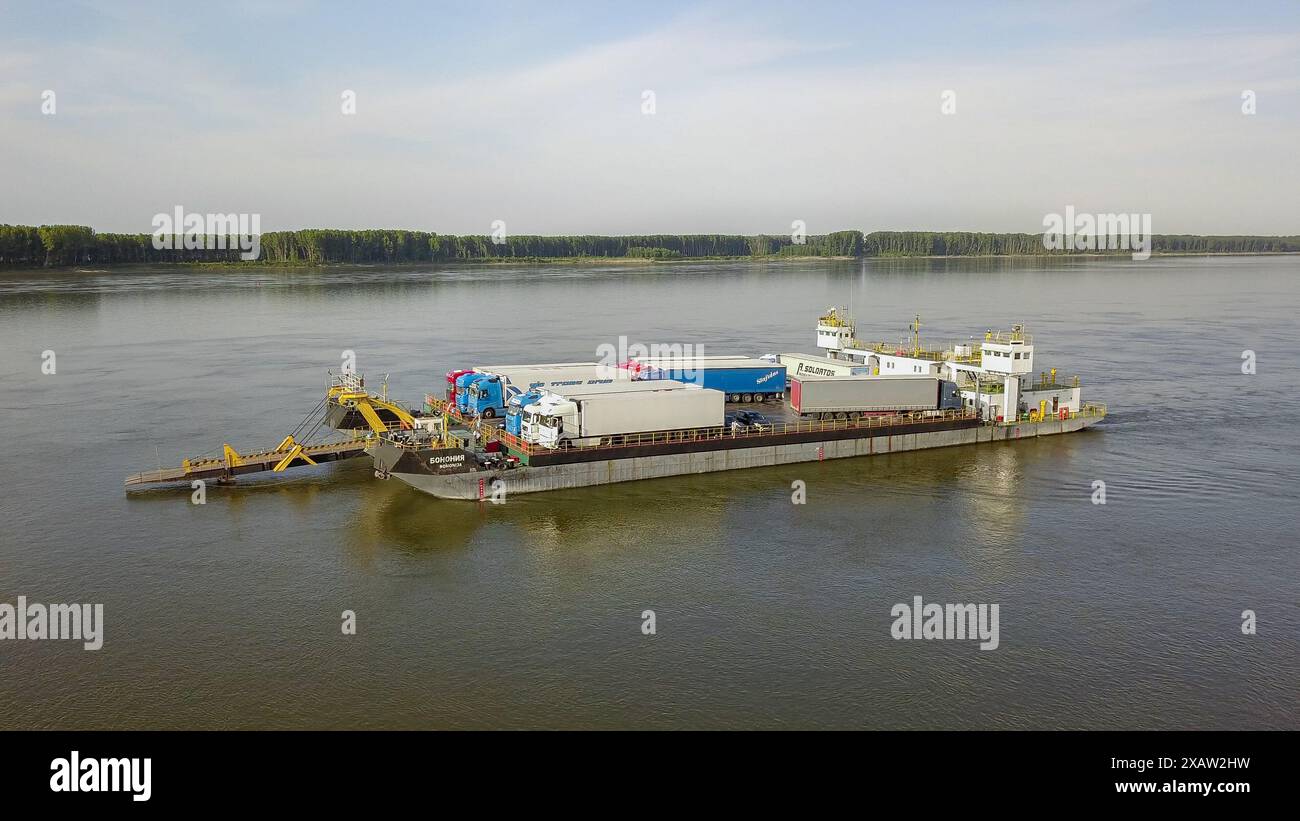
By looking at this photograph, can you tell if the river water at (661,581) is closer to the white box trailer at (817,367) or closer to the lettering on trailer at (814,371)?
the white box trailer at (817,367)

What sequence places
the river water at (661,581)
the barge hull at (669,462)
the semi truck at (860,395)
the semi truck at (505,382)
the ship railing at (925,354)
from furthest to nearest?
the ship railing at (925,354) < the semi truck at (860,395) < the semi truck at (505,382) < the barge hull at (669,462) < the river water at (661,581)

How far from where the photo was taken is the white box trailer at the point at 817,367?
52844 mm

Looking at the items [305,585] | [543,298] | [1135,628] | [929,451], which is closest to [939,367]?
[929,451]

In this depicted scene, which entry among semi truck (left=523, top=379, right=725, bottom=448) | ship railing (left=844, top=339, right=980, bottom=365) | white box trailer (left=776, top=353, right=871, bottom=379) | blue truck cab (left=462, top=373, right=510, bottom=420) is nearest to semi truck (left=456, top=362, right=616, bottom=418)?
blue truck cab (left=462, top=373, right=510, bottom=420)

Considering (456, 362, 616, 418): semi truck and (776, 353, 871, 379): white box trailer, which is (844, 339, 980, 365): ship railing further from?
(456, 362, 616, 418): semi truck

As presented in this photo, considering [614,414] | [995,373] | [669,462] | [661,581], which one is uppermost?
[995,373]

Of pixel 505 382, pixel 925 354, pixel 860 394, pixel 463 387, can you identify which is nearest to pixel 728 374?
pixel 860 394

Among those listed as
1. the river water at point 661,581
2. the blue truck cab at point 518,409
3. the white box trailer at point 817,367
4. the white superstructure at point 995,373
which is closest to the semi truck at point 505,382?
the blue truck cab at point 518,409

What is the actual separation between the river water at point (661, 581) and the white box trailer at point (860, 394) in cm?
312

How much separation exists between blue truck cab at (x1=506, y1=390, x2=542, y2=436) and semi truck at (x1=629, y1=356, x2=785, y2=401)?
8661 millimetres

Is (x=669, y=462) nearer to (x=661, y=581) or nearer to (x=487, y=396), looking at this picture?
(x=487, y=396)

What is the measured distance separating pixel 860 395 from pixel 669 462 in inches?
479

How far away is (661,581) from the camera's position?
2856 cm

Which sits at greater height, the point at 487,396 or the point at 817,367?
the point at 817,367
